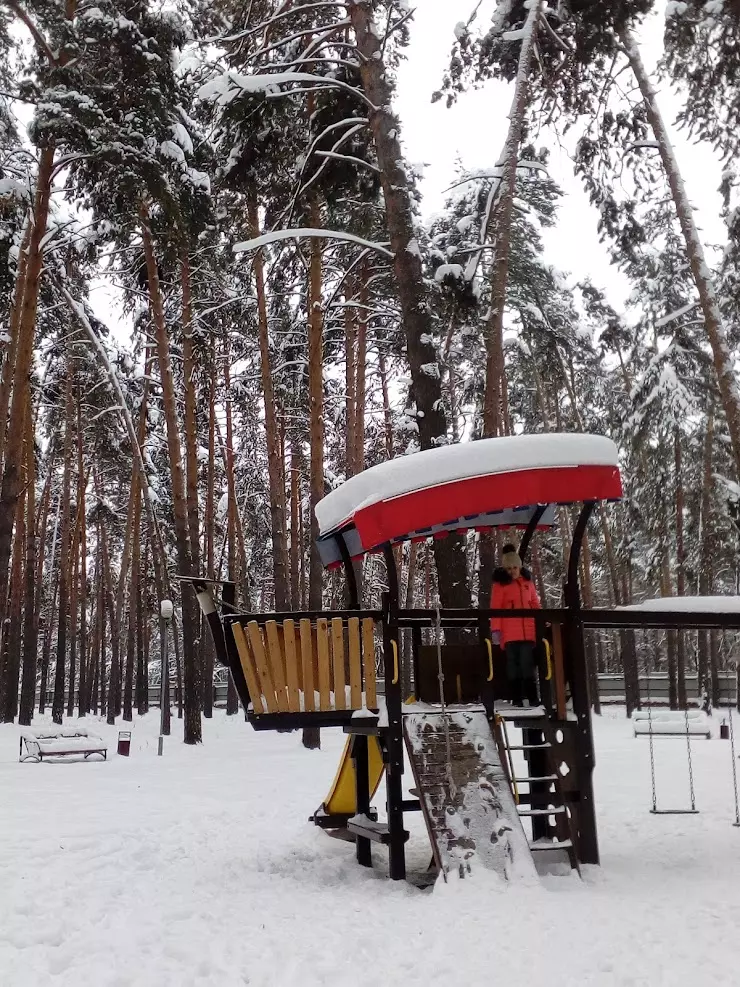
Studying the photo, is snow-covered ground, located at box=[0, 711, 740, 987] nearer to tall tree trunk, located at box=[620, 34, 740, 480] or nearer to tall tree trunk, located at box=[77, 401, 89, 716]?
tall tree trunk, located at box=[620, 34, 740, 480]

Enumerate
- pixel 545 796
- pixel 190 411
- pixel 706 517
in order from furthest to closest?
pixel 706 517, pixel 190 411, pixel 545 796

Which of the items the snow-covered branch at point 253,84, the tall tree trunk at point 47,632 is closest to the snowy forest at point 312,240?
the snow-covered branch at point 253,84

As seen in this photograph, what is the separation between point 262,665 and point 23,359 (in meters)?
9.39

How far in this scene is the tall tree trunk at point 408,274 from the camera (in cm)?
1043

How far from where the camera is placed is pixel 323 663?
7359 mm

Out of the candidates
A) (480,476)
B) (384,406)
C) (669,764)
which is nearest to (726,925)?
(480,476)

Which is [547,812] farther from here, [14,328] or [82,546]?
[82,546]

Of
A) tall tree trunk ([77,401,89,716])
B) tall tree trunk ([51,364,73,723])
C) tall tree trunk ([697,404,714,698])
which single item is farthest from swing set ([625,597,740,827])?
tall tree trunk ([77,401,89,716])

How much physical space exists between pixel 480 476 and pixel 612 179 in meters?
8.58

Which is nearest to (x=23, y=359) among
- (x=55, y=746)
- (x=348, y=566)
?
(x=55, y=746)

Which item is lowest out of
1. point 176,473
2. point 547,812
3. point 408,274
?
point 547,812

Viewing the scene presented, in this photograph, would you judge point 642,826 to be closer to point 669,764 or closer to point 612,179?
point 669,764

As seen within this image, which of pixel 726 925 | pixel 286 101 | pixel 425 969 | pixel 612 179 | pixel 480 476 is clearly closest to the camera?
pixel 425 969

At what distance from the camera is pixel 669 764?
16031 mm
